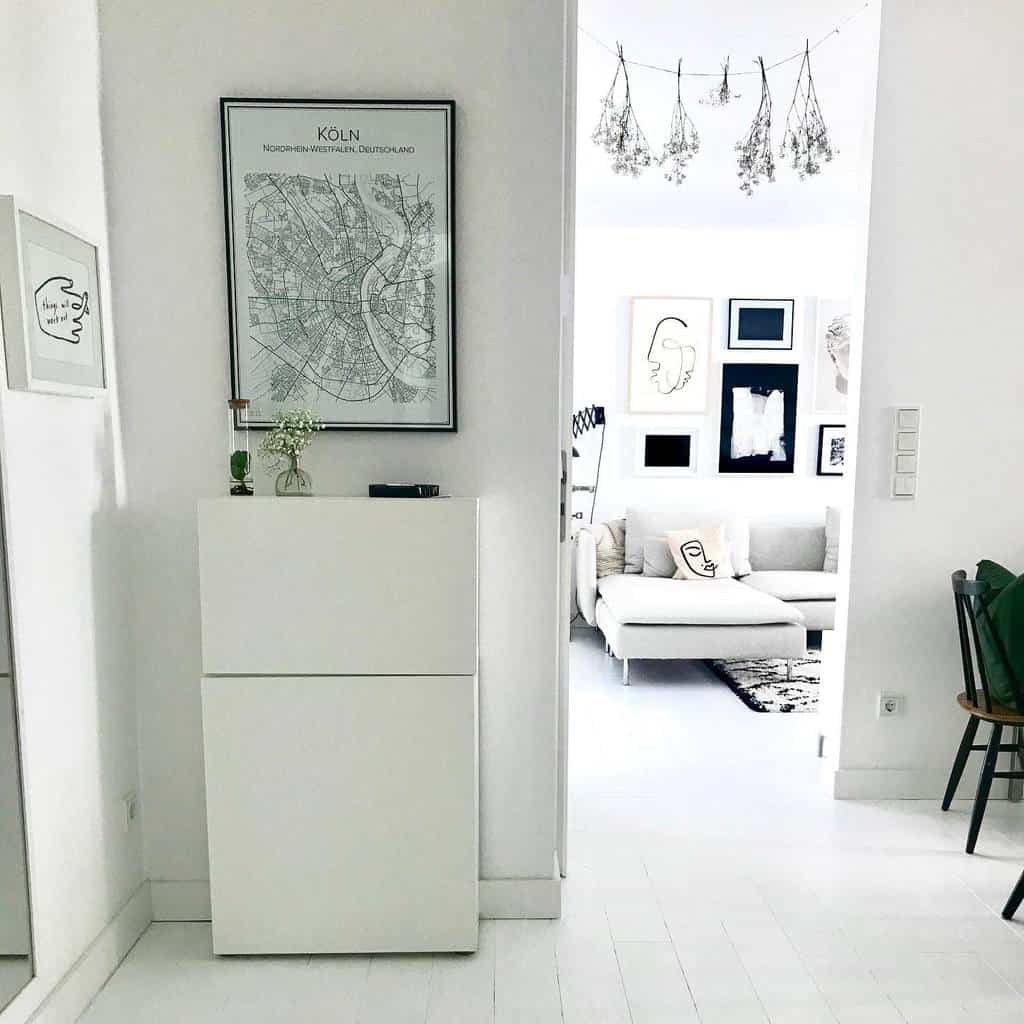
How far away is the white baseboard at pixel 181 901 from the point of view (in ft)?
7.89

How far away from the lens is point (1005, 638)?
106 inches

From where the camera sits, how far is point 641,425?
20.4ft

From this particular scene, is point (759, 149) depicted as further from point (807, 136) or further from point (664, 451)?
point (664, 451)

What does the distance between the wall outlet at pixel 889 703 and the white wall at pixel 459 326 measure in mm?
1463

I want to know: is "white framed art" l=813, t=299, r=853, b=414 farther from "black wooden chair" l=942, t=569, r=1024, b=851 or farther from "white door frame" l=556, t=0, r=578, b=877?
"white door frame" l=556, t=0, r=578, b=877

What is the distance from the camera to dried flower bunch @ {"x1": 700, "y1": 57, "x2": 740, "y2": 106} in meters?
3.68

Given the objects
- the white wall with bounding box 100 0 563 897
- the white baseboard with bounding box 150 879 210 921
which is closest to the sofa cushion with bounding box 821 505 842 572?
the white wall with bounding box 100 0 563 897

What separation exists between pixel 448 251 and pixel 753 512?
4400mm

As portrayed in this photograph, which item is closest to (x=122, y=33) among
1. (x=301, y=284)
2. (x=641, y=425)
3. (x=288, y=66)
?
(x=288, y=66)

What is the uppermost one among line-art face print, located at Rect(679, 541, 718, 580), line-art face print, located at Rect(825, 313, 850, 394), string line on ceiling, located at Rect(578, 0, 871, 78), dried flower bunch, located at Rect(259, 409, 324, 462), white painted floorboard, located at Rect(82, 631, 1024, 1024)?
string line on ceiling, located at Rect(578, 0, 871, 78)

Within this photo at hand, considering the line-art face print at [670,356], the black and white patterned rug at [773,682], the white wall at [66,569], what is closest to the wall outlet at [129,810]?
the white wall at [66,569]

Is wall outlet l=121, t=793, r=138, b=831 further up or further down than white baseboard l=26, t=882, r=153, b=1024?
further up

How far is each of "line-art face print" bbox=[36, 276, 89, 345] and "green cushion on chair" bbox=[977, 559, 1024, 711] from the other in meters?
2.65

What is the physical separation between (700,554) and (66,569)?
412cm
